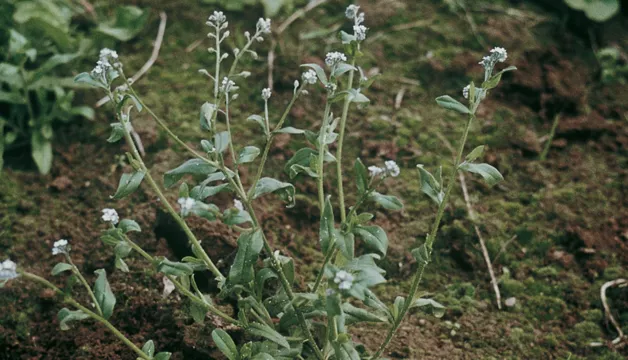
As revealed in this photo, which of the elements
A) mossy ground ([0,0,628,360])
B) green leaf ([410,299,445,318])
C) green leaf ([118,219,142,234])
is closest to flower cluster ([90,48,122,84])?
green leaf ([118,219,142,234])

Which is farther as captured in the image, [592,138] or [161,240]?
[592,138]

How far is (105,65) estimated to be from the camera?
1.90 metres

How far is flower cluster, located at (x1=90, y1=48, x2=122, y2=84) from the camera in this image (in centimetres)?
186

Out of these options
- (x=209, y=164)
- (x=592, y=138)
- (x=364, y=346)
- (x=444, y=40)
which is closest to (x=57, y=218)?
(x=209, y=164)

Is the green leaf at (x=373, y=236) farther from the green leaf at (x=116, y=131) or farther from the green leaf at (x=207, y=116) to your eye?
the green leaf at (x=116, y=131)

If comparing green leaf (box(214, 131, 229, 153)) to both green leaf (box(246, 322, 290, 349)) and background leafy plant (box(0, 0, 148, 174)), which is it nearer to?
green leaf (box(246, 322, 290, 349))

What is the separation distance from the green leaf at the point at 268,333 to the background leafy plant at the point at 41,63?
1.56 m

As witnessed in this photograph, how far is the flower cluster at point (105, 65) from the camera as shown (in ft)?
6.11

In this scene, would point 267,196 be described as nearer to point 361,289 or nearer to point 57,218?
point 57,218

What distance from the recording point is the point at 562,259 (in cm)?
288

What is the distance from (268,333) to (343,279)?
1.45 ft

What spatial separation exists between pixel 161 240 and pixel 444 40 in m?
2.05

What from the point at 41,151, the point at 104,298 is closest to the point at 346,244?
the point at 104,298

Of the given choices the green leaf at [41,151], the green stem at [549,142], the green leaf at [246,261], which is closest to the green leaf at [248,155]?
the green leaf at [246,261]
